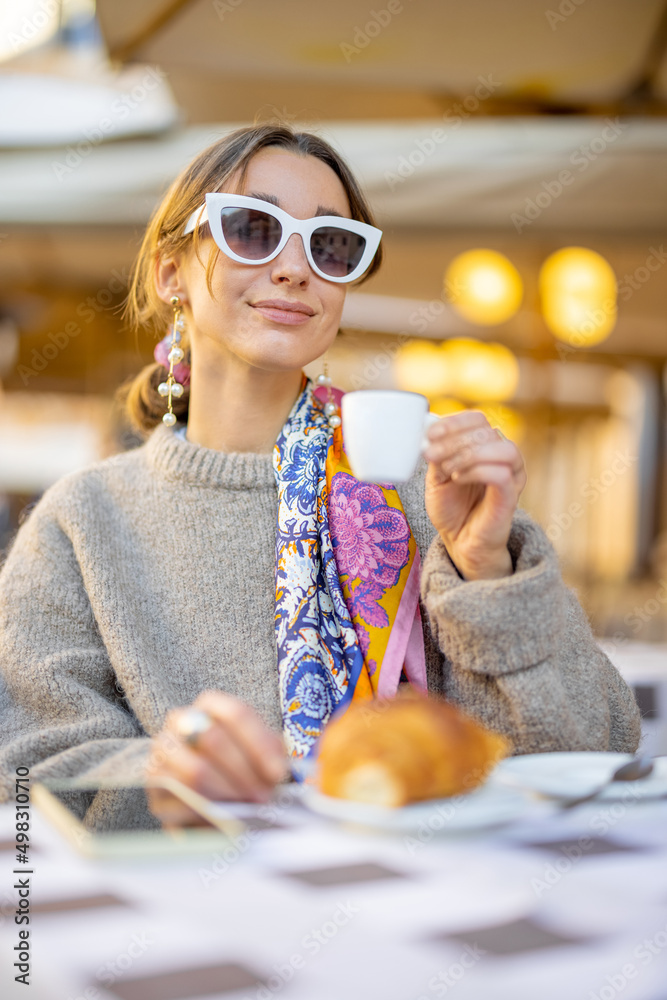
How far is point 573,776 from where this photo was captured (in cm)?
86

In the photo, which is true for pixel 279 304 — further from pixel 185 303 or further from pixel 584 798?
pixel 584 798

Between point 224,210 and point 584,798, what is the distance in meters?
0.98

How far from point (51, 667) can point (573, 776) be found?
79cm

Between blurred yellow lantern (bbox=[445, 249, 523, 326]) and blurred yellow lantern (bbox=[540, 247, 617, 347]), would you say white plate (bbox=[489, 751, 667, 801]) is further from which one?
blurred yellow lantern (bbox=[445, 249, 523, 326])

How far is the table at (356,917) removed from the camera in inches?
20.2

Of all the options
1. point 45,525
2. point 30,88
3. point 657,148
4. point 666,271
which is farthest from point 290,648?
point 666,271

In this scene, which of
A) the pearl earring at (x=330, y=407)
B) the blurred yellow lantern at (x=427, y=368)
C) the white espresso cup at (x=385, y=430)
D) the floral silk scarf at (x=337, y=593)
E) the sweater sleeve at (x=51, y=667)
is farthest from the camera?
the blurred yellow lantern at (x=427, y=368)

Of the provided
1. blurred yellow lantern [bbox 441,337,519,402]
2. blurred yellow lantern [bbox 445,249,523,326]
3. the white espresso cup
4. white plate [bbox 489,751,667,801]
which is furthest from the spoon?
blurred yellow lantern [bbox 441,337,519,402]

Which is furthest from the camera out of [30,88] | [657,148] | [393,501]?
[30,88]

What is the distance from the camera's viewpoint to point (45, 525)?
4.87 ft

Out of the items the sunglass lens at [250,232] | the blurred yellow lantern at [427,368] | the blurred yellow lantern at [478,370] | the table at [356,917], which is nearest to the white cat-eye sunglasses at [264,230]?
the sunglass lens at [250,232]

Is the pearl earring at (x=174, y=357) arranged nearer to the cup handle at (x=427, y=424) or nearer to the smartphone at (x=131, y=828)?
the cup handle at (x=427, y=424)

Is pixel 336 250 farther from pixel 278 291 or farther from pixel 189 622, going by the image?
pixel 189 622

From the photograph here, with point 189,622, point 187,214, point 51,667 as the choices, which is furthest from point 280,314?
point 51,667
